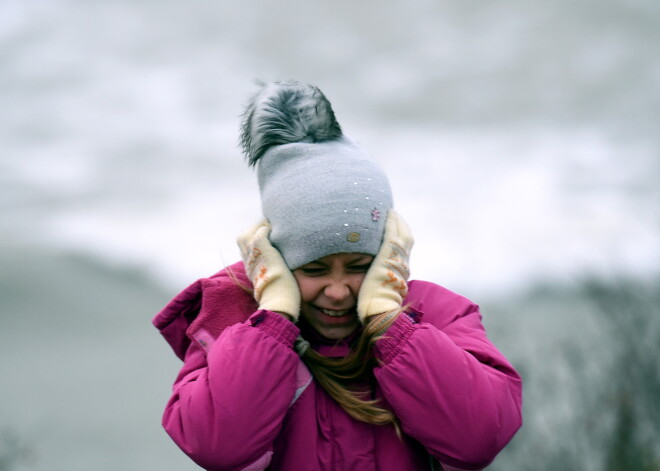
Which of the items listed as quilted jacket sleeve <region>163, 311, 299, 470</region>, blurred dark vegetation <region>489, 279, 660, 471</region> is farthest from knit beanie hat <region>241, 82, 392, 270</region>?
blurred dark vegetation <region>489, 279, 660, 471</region>

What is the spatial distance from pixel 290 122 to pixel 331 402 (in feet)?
2.54

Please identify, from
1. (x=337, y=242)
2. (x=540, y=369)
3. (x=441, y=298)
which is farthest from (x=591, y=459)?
(x=337, y=242)

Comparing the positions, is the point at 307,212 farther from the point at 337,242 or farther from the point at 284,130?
the point at 284,130

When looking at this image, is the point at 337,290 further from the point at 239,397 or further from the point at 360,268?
the point at 239,397

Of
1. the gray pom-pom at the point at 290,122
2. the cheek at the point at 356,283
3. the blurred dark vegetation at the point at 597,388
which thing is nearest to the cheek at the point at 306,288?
the cheek at the point at 356,283

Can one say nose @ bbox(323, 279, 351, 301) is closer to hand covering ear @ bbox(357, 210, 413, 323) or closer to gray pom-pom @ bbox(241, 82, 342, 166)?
hand covering ear @ bbox(357, 210, 413, 323)

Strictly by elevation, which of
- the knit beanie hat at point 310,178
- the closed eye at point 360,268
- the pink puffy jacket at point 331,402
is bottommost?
the pink puffy jacket at point 331,402

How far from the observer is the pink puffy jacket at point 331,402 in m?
1.79

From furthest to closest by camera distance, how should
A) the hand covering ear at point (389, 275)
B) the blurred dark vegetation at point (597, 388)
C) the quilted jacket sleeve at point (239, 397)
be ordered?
the blurred dark vegetation at point (597, 388), the hand covering ear at point (389, 275), the quilted jacket sleeve at point (239, 397)

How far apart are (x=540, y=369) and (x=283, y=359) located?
8.76ft

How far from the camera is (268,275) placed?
2039 millimetres

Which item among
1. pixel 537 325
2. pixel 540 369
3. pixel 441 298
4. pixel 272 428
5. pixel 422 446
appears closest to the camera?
pixel 272 428

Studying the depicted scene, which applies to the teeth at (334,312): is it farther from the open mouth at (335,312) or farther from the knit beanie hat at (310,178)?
the knit beanie hat at (310,178)

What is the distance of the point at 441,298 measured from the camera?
83.8 inches
